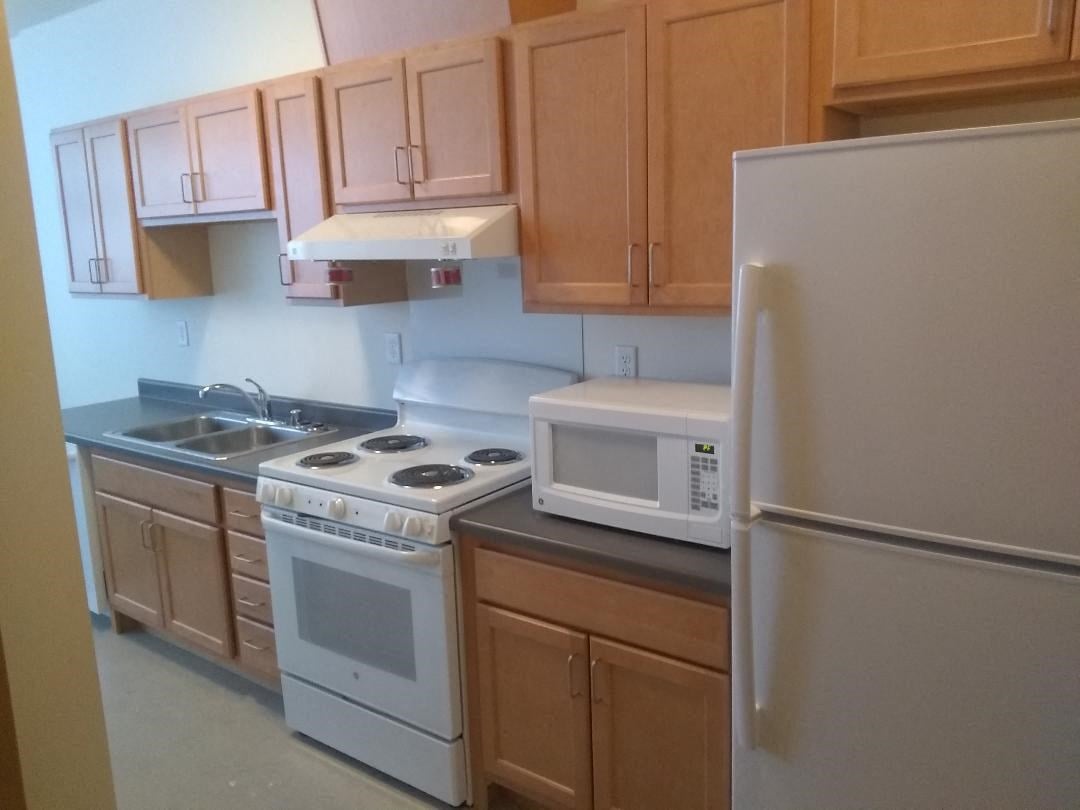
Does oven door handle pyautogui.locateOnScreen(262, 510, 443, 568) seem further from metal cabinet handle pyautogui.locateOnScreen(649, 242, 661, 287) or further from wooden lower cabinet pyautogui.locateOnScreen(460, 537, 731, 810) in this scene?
metal cabinet handle pyautogui.locateOnScreen(649, 242, 661, 287)

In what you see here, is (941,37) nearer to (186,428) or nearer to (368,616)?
(368,616)

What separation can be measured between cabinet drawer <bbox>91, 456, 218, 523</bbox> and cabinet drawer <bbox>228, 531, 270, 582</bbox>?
0.12m

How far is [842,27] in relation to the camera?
1.80 meters

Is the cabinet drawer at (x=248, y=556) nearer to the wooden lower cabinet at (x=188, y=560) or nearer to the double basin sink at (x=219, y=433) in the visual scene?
the wooden lower cabinet at (x=188, y=560)

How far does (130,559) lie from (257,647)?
34.1 inches

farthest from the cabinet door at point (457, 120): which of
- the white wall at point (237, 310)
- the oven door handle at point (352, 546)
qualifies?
the oven door handle at point (352, 546)

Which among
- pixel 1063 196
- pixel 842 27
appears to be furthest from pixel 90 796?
pixel 842 27

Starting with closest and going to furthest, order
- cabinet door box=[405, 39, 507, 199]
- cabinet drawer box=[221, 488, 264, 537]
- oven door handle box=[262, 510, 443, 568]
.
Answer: oven door handle box=[262, 510, 443, 568] < cabinet door box=[405, 39, 507, 199] < cabinet drawer box=[221, 488, 264, 537]

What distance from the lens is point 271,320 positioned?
12.2ft

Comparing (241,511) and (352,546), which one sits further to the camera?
(241,511)

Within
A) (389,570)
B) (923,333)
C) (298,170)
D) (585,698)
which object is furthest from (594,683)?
(298,170)

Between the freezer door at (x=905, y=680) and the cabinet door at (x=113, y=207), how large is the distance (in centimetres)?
318

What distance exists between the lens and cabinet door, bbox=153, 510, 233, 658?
308 cm

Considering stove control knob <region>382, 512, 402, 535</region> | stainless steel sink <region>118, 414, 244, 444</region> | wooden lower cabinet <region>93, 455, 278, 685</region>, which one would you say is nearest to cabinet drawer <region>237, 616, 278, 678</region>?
wooden lower cabinet <region>93, 455, 278, 685</region>
